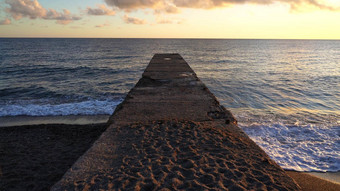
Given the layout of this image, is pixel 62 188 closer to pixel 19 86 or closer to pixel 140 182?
pixel 140 182

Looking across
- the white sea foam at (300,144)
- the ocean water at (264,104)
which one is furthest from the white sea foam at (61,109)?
the white sea foam at (300,144)

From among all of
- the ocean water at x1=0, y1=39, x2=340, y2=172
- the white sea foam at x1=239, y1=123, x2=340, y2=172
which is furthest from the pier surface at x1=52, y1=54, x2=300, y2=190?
the ocean water at x1=0, y1=39, x2=340, y2=172

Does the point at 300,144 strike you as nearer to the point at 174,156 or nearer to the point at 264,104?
the point at 264,104

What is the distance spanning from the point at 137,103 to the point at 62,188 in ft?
11.1

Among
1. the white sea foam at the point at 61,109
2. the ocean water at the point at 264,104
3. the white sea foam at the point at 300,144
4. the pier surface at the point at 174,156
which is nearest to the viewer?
the pier surface at the point at 174,156

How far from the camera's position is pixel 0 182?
4023 millimetres

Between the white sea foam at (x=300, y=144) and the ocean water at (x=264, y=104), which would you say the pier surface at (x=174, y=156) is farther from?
the ocean water at (x=264, y=104)

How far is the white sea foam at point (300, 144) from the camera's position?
18.0 feet

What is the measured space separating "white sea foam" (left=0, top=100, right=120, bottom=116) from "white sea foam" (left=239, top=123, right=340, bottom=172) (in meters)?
6.29

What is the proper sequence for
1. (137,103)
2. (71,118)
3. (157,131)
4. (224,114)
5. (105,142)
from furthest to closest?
(71,118) < (137,103) < (224,114) < (157,131) < (105,142)

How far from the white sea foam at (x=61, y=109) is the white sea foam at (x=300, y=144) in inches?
248

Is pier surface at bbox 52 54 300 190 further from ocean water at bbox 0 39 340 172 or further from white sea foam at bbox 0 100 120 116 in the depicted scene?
white sea foam at bbox 0 100 120 116

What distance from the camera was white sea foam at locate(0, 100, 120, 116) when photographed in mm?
9406

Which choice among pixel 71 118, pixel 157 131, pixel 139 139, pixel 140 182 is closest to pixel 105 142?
pixel 139 139
